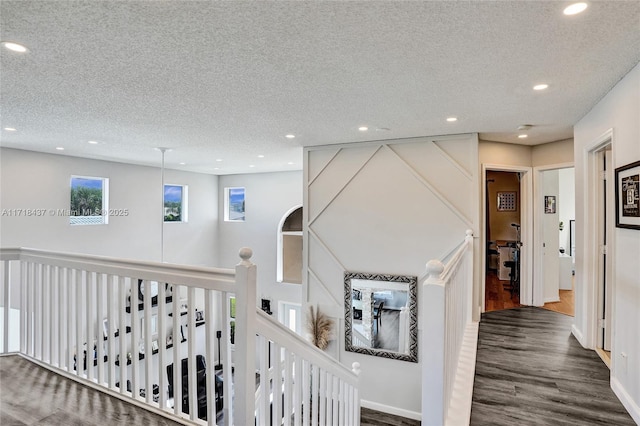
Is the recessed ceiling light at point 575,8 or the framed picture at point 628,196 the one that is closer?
the recessed ceiling light at point 575,8

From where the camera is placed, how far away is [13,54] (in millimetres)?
2471

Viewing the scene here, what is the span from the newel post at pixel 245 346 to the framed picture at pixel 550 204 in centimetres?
593

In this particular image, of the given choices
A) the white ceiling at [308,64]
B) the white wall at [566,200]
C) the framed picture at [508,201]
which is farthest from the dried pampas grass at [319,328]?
the white wall at [566,200]

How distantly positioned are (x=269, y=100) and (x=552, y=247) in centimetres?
538

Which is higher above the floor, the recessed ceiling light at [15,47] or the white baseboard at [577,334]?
the recessed ceiling light at [15,47]

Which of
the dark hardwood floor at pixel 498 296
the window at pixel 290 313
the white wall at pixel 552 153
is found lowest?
the window at pixel 290 313

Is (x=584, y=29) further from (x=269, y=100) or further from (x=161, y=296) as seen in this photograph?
(x=161, y=296)

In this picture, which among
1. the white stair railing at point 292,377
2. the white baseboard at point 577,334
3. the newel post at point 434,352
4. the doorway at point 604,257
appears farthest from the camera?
the white baseboard at point 577,334

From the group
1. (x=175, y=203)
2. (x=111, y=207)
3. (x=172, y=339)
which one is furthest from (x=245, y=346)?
(x=175, y=203)

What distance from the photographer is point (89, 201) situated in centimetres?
725

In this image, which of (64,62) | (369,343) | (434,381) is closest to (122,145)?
(64,62)

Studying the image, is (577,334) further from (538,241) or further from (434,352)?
(434,352)

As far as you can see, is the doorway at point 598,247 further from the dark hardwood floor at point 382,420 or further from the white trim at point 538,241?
the dark hardwood floor at point 382,420

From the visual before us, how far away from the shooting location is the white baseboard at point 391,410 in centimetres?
507
